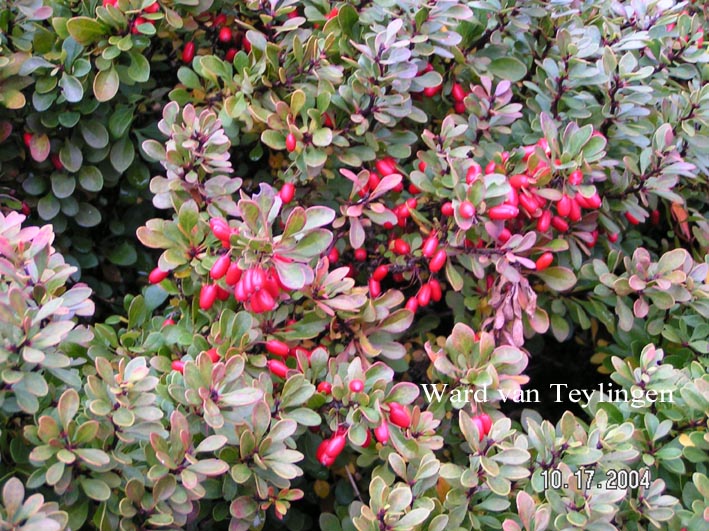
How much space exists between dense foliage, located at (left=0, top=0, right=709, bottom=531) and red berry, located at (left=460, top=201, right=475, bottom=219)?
0.08 feet

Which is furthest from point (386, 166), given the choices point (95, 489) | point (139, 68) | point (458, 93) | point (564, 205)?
point (95, 489)

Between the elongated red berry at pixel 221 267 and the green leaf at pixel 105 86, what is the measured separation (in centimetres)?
64

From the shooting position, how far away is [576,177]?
174 cm

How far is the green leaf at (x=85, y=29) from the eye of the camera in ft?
5.80

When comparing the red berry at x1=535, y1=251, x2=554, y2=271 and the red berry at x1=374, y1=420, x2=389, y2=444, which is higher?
the red berry at x1=535, y1=251, x2=554, y2=271

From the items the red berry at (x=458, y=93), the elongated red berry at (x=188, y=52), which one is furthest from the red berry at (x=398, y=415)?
the elongated red berry at (x=188, y=52)

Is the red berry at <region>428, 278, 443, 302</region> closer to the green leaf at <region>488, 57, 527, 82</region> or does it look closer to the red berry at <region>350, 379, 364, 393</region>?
the red berry at <region>350, 379, 364, 393</region>

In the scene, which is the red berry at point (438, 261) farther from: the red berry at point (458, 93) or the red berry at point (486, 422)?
the red berry at point (458, 93)

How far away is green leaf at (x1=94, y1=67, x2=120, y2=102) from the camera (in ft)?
6.02

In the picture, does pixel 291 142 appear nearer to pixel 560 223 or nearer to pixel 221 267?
pixel 221 267

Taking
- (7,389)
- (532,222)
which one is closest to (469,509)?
(532,222)

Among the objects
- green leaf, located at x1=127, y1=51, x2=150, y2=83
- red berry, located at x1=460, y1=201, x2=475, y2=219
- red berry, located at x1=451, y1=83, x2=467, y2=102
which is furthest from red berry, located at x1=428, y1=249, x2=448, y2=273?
green leaf, located at x1=127, y1=51, x2=150, y2=83

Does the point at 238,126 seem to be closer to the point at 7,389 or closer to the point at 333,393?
the point at 333,393

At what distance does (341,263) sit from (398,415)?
0.51 meters
